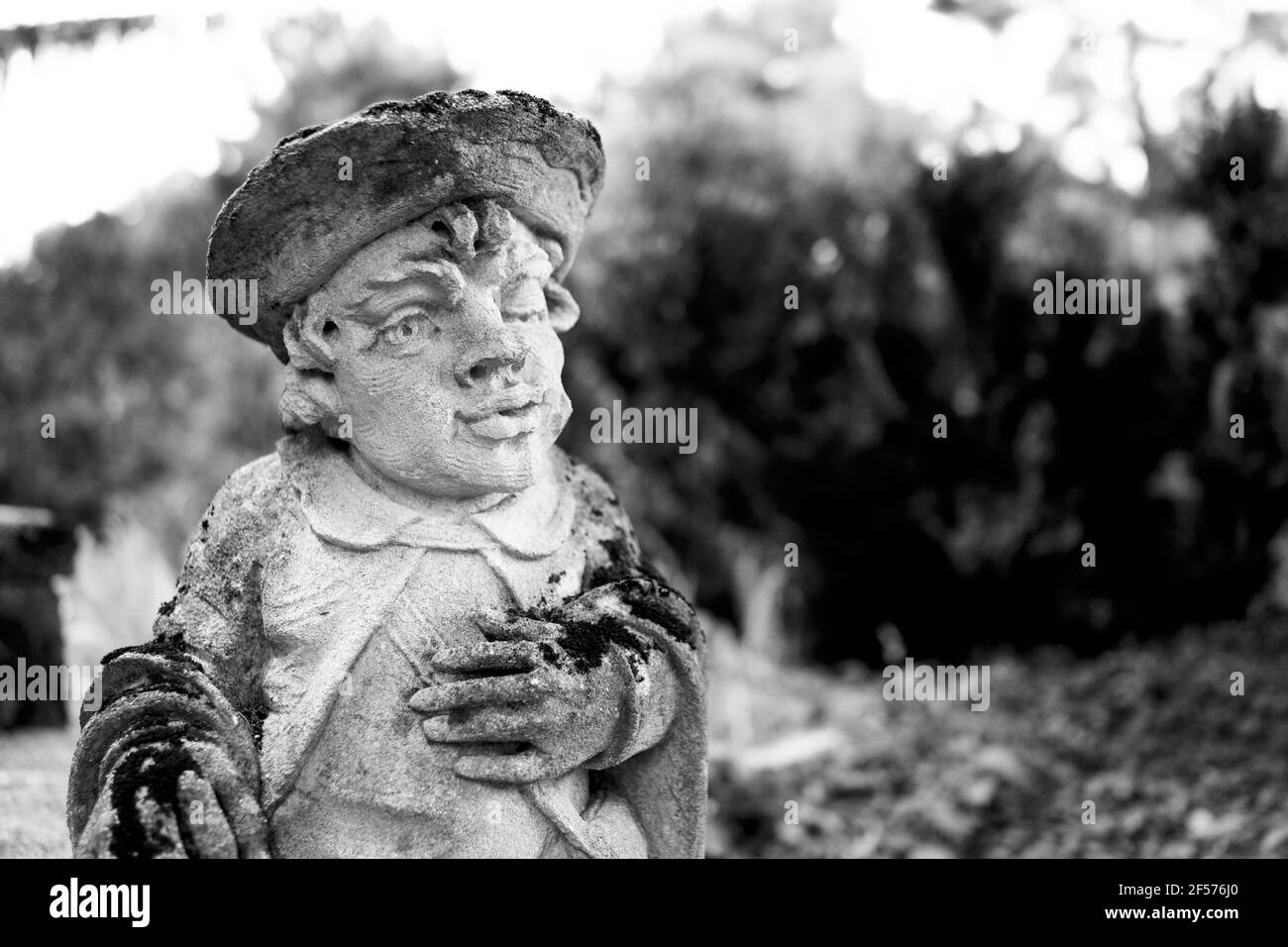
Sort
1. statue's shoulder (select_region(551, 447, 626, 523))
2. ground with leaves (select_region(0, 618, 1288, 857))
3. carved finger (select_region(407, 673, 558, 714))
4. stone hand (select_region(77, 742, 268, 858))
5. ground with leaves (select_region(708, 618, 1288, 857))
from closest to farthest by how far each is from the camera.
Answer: stone hand (select_region(77, 742, 268, 858)) → carved finger (select_region(407, 673, 558, 714)) → statue's shoulder (select_region(551, 447, 626, 523)) → ground with leaves (select_region(0, 618, 1288, 857)) → ground with leaves (select_region(708, 618, 1288, 857))

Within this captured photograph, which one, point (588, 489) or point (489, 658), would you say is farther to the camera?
point (588, 489)

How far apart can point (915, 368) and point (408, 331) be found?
26.9ft

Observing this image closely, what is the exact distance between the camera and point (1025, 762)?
341 inches

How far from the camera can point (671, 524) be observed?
42.9ft

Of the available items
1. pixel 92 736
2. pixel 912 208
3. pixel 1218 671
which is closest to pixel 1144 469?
pixel 1218 671

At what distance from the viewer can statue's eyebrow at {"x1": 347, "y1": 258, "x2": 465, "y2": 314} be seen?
3422mm

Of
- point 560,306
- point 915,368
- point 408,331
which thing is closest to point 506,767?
point 408,331

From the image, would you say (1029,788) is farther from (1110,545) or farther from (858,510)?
(858,510)

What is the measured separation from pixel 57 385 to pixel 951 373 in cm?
1063

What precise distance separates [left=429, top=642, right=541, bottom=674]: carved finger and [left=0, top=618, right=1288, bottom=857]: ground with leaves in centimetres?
299

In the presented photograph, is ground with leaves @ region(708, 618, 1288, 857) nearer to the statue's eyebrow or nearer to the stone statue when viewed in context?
the stone statue

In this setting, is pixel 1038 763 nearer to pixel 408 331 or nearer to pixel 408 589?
pixel 408 589

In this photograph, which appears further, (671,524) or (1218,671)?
(671,524)

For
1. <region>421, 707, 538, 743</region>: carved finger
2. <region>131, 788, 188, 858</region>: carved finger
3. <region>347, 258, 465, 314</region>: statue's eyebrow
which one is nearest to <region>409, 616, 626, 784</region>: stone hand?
<region>421, 707, 538, 743</region>: carved finger
